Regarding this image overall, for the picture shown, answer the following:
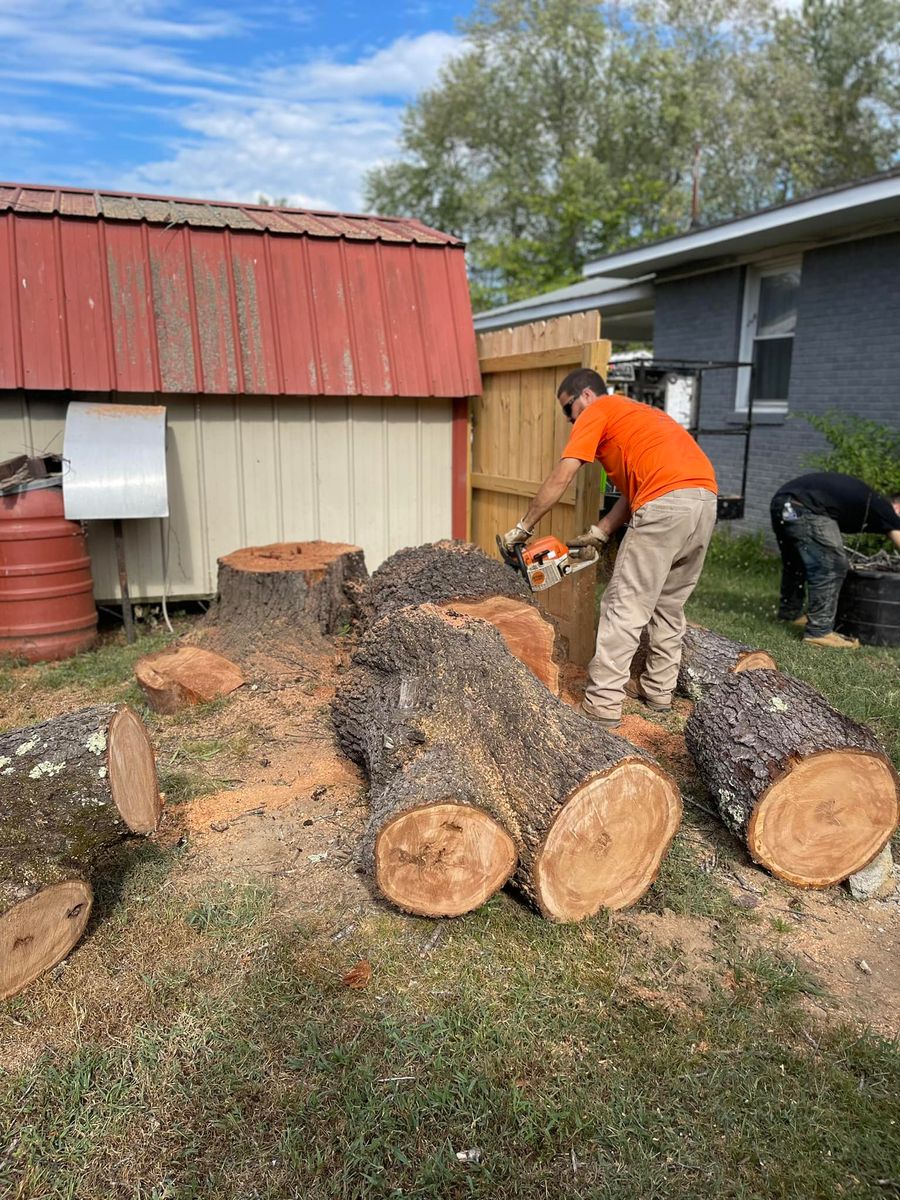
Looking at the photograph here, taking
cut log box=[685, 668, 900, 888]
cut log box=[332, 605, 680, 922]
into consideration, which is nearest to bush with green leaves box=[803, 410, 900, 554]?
cut log box=[685, 668, 900, 888]

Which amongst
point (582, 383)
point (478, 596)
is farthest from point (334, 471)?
point (478, 596)

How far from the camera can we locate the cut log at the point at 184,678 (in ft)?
15.5

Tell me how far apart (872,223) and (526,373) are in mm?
4779

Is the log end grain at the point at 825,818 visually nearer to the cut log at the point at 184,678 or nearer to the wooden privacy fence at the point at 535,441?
the wooden privacy fence at the point at 535,441

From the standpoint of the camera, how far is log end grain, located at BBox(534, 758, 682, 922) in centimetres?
271

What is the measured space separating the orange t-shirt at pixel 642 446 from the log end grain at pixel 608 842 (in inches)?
75.7

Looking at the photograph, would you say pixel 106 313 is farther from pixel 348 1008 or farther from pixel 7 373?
pixel 348 1008

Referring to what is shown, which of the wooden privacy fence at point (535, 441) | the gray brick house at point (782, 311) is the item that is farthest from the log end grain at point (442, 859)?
the gray brick house at point (782, 311)

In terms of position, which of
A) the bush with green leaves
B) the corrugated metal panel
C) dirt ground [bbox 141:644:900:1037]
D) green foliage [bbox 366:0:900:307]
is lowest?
dirt ground [bbox 141:644:900:1037]

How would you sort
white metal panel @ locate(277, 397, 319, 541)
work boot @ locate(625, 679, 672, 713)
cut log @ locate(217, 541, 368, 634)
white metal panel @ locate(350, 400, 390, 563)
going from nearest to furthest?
work boot @ locate(625, 679, 672, 713), cut log @ locate(217, 541, 368, 634), white metal panel @ locate(277, 397, 319, 541), white metal panel @ locate(350, 400, 390, 563)

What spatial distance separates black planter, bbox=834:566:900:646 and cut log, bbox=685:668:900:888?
3.17m

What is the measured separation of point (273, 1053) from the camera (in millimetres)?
2256

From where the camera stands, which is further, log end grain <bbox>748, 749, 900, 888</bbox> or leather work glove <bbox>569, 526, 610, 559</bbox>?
leather work glove <bbox>569, 526, 610, 559</bbox>

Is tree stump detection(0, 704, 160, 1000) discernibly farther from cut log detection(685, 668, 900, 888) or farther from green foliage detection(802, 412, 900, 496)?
green foliage detection(802, 412, 900, 496)
